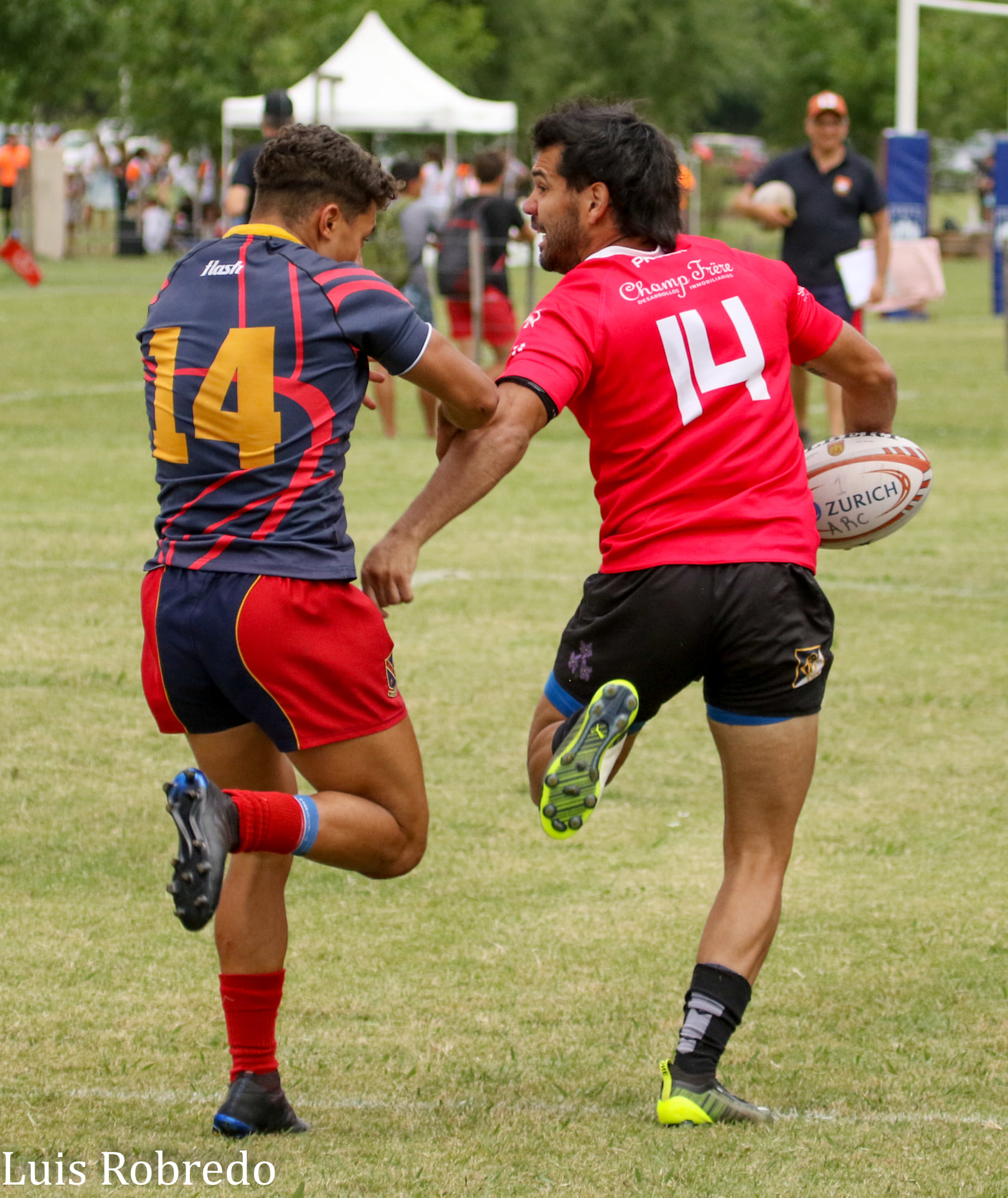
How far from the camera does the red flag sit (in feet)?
73.3

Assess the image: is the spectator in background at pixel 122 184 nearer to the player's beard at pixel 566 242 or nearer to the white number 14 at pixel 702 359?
the player's beard at pixel 566 242

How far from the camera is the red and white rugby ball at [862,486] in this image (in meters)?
4.82

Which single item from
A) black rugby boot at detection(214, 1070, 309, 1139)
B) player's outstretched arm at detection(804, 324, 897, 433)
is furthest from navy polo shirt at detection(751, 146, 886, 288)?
black rugby boot at detection(214, 1070, 309, 1139)

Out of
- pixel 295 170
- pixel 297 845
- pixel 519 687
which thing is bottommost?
pixel 519 687

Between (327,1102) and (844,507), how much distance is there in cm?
200

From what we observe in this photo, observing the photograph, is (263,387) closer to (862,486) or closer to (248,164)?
(862,486)

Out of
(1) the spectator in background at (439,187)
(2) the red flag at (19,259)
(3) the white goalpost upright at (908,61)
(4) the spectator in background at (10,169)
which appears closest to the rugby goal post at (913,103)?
(3) the white goalpost upright at (908,61)

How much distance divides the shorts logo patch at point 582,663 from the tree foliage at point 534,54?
3726 centimetres

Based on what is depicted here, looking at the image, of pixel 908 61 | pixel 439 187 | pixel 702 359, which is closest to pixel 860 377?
pixel 702 359

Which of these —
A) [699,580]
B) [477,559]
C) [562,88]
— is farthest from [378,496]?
[562,88]

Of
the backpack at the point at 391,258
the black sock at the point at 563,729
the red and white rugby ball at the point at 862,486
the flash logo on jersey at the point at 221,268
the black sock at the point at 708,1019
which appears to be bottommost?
the black sock at the point at 708,1019

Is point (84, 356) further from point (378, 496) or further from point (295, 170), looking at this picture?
point (295, 170)

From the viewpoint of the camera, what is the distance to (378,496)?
1197cm

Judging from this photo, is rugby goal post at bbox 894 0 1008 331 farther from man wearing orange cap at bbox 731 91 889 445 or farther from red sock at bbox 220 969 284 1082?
red sock at bbox 220 969 284 1082
